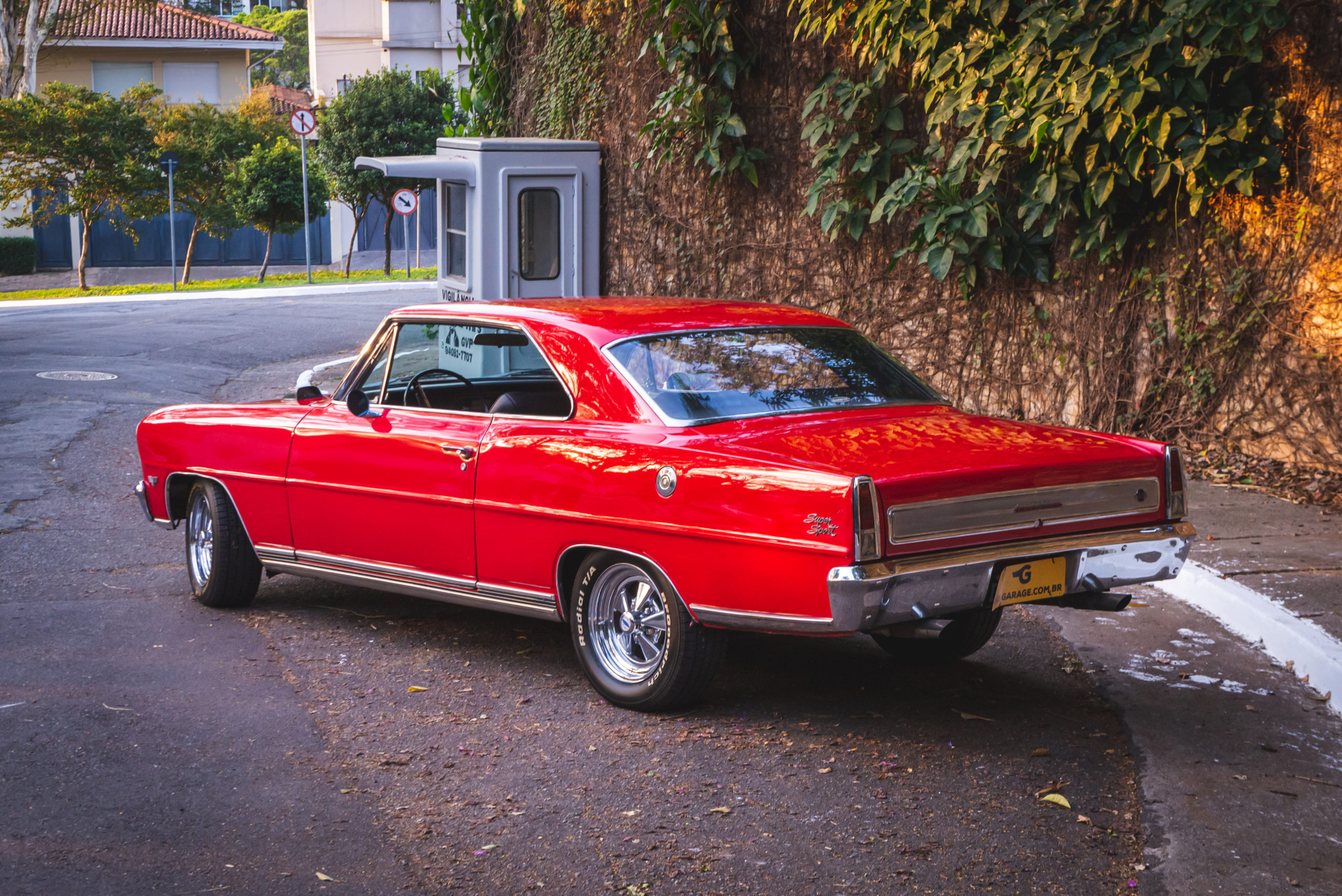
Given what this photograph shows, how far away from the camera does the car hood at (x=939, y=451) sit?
4.43 m

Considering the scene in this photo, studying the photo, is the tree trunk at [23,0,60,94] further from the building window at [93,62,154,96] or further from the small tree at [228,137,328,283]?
the small tree at [228,137,328,283]

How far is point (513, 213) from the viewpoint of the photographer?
527 inches

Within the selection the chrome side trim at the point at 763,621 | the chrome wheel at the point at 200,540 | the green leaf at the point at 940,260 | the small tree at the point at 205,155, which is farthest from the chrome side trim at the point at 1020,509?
the small tree at the point at 205,155

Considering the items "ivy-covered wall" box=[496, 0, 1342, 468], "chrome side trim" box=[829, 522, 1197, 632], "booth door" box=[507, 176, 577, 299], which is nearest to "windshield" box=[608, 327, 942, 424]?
"chrome side trim" box=[829, 522, 1197, 632]

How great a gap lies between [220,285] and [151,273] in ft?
33.4

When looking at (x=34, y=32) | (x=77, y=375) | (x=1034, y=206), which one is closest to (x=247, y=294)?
(x=77, y=375)

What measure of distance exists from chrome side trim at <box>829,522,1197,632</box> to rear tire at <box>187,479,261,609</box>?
11.2 feet

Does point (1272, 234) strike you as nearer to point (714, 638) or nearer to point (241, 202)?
point (714, 638)

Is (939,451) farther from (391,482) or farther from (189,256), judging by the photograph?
(189,256)

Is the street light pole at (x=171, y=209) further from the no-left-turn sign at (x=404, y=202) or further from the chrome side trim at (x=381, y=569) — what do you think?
the chrome side trim at (x=381, y=569)

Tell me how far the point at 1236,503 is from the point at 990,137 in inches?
118

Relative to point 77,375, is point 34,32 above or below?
above

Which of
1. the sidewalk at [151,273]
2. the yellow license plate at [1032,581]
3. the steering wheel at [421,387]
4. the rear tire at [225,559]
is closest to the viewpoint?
the yellow license plate at [1032,581]

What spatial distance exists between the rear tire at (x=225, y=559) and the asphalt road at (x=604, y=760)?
0.11 meters
